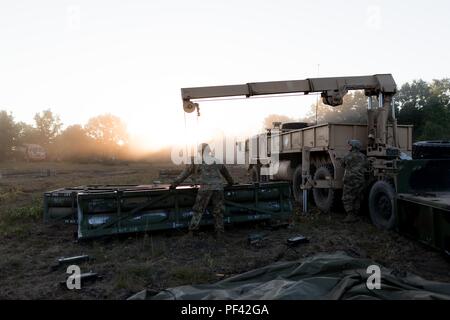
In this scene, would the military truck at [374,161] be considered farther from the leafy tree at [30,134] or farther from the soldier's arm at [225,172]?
the leafy tree at [30,134]

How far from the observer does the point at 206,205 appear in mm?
7367

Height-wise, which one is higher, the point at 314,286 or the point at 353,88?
the point at 353,88

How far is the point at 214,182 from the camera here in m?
7.30

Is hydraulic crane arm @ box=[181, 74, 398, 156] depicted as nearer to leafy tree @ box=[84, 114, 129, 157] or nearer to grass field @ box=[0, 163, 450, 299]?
grass field @ box=[0, 163, 450, 299]

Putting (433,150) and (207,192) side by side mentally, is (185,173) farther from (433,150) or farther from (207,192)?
(433,150)

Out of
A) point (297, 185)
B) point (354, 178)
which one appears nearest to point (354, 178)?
point (354, 178)

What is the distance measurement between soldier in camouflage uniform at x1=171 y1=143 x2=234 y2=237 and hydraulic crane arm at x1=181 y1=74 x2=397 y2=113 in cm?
151

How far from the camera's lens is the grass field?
4.96 metres

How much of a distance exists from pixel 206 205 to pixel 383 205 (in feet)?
11.2

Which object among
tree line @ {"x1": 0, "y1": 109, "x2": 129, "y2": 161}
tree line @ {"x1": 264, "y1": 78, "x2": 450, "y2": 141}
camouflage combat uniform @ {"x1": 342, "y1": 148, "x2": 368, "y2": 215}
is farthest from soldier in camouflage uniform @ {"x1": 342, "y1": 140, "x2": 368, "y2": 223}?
tree line @ {"x1": 0, "y1": 109, "x2": 129, "y2": 161}

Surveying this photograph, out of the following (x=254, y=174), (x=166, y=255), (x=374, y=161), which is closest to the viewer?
(x=166, y=255)

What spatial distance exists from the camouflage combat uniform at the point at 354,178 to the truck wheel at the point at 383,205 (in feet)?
1.94
